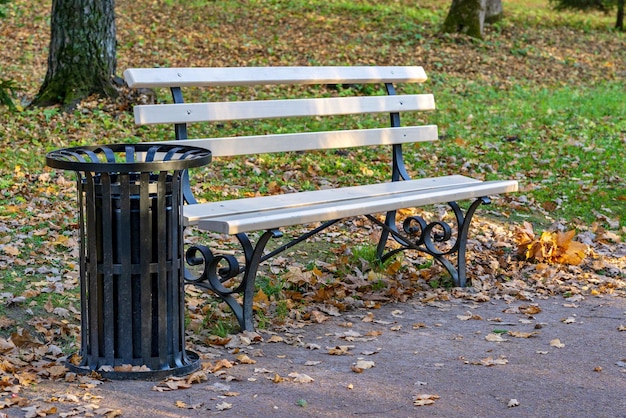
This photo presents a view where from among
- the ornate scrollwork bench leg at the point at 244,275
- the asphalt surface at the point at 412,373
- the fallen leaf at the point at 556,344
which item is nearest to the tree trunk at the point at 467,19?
the asphalt surface at the point at 412,373

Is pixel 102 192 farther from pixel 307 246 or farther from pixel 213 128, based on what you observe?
pixel 213 128

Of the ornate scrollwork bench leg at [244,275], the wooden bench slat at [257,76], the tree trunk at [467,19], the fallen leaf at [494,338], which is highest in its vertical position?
the tree trunk at [467,19]

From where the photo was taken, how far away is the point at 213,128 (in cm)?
974

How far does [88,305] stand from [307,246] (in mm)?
2362

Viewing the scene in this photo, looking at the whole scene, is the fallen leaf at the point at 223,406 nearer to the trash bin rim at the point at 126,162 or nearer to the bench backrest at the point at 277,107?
the trash bin rim at the point at 126,162

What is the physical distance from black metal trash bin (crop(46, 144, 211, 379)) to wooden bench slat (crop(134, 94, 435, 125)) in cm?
84

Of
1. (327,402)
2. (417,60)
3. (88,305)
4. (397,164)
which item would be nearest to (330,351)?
(327,402)

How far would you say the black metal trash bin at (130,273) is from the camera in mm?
3695

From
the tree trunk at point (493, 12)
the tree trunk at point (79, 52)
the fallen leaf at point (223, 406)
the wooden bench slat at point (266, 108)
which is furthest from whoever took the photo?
the tree trunk at point (493, 12)

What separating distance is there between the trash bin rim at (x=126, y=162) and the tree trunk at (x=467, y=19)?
44.6 ft

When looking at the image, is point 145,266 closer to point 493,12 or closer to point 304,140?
point 304,140

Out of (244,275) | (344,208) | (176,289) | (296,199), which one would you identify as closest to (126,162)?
(176,289)

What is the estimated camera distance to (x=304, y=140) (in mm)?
5316

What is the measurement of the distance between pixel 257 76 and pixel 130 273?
1.81 metres
